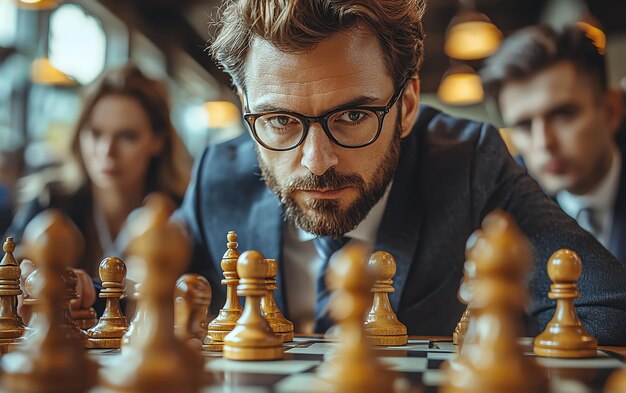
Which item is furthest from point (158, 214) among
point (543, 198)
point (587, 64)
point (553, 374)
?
point (587, 64)

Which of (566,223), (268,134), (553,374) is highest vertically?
(268,134)

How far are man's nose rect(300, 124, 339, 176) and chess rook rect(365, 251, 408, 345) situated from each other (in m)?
0.35

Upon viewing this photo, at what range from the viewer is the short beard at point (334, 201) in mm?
1726

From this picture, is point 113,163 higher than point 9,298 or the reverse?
higher

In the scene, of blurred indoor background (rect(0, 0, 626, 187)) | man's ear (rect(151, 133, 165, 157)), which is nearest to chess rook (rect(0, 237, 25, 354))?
man's ear (rect(151, 133, 165, 157))

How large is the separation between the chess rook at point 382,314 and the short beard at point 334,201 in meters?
0.37

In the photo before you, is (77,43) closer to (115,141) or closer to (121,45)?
(121,45)

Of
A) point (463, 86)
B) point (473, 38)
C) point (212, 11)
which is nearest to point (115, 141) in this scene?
point (473, 38)

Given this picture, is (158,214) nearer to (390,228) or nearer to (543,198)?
(390,228)

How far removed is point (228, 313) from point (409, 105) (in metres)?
0.97

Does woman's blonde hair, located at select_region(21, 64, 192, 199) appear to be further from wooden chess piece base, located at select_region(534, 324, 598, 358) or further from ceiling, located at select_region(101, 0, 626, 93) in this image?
ceiling, located at select_region(101, 0, 626, 93)

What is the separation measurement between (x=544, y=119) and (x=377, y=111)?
6.00ft

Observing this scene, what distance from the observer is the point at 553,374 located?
0.97 meters

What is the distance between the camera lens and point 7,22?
21.7 ft
